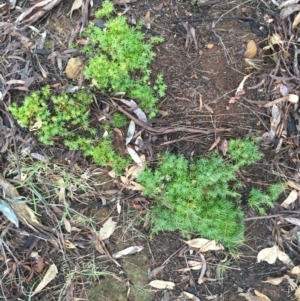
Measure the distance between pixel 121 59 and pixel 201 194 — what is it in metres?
1.15

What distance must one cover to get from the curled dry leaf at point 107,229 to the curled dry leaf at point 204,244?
581mm

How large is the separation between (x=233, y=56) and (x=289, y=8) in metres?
0.55

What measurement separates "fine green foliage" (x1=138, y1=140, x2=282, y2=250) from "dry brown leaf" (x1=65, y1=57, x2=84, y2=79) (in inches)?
36.0

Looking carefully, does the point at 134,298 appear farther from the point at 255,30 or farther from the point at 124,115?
the point at 255,30

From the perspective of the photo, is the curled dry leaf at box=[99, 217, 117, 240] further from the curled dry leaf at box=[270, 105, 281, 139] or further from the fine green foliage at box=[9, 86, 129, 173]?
the curled dry leaf at box=[270, 105, 281, 139]

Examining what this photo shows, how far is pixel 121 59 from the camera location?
3025 mm

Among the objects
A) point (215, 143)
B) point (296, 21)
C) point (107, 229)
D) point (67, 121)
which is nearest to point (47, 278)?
point (107, 229)

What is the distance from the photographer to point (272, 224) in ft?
10.3

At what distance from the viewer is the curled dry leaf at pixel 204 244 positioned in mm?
3133

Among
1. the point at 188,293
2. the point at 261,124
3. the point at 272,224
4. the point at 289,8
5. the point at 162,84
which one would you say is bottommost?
the point at 188,293

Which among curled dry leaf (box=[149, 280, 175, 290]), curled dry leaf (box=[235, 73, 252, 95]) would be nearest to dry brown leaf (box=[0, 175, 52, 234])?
curled dry leaf (box=[149, 280, 175, 290])

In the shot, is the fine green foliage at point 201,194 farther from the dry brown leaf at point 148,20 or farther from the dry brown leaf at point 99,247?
the dry brown leaf at point 148,20

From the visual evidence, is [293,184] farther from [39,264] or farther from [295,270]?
[39,264]

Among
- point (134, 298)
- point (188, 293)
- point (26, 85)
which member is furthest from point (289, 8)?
point (134, 298)
